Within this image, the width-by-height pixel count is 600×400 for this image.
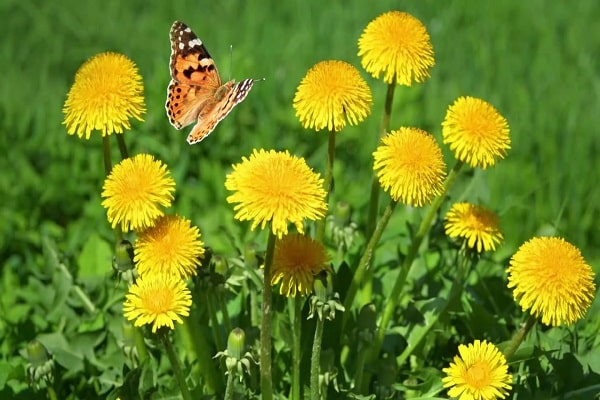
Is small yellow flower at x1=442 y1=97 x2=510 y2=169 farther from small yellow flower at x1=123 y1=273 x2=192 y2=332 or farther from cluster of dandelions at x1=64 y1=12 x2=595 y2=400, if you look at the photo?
small yellow flower at x1=123 y1=273 x2=192 y2=332

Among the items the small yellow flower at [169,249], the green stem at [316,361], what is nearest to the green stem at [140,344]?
the small yellow flower at [169,249]

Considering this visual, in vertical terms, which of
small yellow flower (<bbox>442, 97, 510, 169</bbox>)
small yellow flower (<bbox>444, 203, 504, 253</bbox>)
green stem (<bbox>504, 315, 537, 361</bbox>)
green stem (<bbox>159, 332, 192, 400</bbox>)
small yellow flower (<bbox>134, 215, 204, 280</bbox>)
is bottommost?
green stem (<bbox>159, 332, 192, 400</bbox>)

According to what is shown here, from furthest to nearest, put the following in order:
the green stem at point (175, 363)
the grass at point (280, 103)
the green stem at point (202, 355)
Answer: the grass at point (280, 103) < the green stem at point (202, 355) < the green stem at point (175, 363)

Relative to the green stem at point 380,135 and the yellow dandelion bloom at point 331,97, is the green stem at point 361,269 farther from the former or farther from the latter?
the yellow dandelion bloom at point 331,97

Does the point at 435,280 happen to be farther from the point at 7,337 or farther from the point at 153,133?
the point at 153,133

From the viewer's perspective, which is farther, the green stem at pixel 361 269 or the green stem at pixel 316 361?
the green stem at pixel 361 269

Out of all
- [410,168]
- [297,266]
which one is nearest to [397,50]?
[410,168]

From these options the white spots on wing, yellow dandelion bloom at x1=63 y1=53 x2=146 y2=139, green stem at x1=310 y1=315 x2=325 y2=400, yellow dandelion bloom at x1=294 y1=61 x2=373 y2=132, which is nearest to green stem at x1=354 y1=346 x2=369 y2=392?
green stem at x1=310 y1=315 x2=325 y2=400
